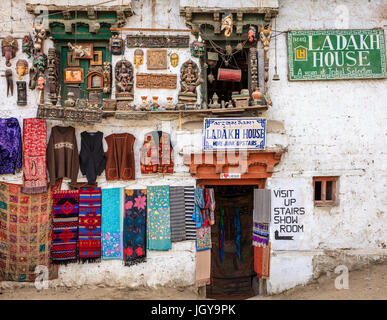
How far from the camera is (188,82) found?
721 centimetres

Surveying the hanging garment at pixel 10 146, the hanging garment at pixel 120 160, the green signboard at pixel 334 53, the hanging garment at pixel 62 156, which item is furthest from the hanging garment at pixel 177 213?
the green signboard at pixel 334 53

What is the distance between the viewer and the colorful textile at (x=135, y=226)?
277 inches

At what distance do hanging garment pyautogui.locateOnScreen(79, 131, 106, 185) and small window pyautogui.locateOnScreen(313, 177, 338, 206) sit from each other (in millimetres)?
4339

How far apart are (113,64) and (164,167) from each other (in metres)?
2.33

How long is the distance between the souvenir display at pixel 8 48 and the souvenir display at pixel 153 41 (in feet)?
7.33

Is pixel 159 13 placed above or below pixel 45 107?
above

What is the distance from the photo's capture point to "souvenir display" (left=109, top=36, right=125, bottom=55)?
7.12 m

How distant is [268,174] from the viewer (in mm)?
7215

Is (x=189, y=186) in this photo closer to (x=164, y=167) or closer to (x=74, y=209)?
(x=164, y=167)

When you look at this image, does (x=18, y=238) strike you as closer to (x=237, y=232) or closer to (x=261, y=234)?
(x=261, y=234)

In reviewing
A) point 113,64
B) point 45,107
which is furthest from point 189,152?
point 45,107

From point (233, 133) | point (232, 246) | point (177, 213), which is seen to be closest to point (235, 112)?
point (233, 133)

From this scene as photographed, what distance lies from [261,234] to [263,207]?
1.89 ft

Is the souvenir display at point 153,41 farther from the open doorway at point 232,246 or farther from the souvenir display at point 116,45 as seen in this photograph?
the open doorway at point 232,246
